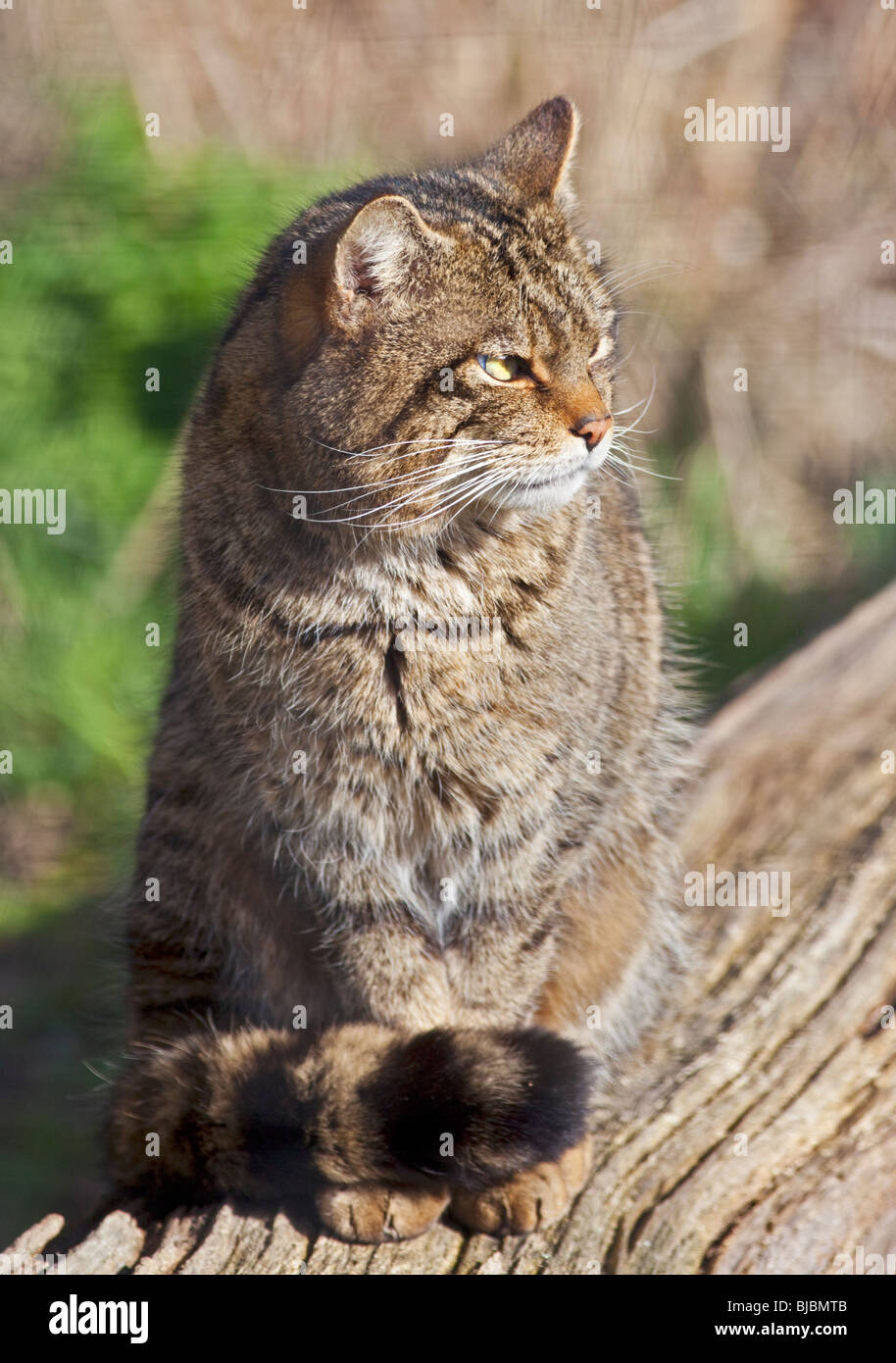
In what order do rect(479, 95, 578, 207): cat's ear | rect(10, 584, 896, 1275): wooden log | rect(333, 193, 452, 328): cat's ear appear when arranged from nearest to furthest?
rect(333, 193, 452, 328): cat's ear < rect(10, 584, 896, 1275): wooden log < rect(479, 95, 578, 207): cat's ear

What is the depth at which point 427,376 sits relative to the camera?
194 centimetres

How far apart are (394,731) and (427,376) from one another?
587 mm

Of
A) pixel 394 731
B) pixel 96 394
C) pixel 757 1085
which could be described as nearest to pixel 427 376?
pixel 394 731

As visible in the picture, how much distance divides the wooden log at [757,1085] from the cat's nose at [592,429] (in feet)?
4.00

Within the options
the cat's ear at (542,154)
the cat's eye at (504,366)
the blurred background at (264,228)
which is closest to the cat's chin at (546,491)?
the cat's eye at (504,366)

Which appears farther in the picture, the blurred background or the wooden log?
the blurred background

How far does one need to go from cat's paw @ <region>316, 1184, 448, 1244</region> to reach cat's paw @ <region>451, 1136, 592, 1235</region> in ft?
0.26

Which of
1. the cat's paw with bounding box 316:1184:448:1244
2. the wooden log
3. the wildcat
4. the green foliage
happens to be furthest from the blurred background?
the cat's paw with bounding box 316:1184:448:1244

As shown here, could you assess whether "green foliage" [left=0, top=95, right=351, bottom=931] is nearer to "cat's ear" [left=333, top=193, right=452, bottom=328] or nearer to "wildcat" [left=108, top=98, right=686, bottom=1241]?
"wildcat" [left=108, top=98, right=686, bottom=1241]

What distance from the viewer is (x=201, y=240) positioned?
4406 mm

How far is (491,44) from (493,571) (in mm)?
3080

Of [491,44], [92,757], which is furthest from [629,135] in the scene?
[92,757]

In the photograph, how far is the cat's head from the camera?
193cm

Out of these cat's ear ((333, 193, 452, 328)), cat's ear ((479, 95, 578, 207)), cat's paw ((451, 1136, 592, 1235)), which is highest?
cat's ear ((479, 95, 578, 207))
